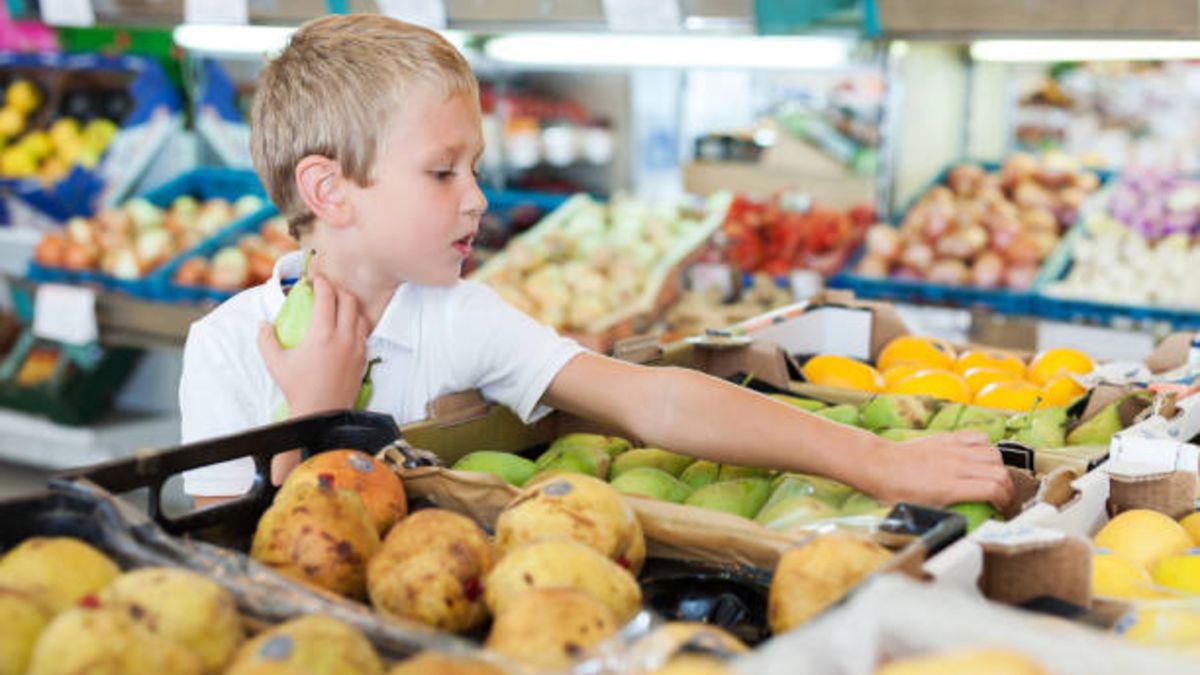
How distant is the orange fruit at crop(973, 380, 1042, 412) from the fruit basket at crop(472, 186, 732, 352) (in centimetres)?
158

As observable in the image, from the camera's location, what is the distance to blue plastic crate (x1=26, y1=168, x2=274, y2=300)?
14.0ft

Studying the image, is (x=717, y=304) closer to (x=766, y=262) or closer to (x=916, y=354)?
(x=766, y=262)

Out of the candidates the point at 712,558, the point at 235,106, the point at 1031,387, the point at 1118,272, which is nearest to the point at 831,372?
the point at 1031,387

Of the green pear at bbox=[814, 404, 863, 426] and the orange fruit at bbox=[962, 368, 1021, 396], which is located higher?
the green pear at bbox=[814, 404, 863, 426]

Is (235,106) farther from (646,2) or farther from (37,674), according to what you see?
(37,674)

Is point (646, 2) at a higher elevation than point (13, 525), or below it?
higher

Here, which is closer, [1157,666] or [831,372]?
[1157,666]

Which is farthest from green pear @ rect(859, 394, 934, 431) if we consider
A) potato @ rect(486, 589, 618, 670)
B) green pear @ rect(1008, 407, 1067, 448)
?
potato @ rect(486, 589, 618, 670)

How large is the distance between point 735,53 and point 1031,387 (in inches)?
75.3

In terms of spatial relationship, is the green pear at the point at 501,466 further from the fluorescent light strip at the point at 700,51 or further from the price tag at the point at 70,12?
the price tag at the point at 70,12

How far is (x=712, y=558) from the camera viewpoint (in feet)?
4.41

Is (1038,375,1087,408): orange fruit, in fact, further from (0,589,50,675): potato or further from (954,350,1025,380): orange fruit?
(0,589,50,675): potato

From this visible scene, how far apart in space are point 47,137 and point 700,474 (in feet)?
14.8

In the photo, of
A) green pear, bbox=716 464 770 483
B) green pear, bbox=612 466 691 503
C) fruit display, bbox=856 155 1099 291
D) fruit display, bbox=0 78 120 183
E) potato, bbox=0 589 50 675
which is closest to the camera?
potato, bbox=0 589 50 675
